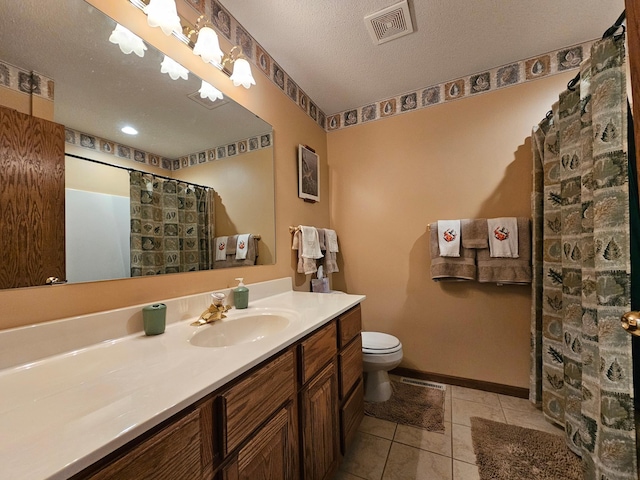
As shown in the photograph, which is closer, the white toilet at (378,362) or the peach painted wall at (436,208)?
the white toilet at (378,362)

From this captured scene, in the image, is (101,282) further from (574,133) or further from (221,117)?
(574,133)

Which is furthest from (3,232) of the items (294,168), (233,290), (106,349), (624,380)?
(624,380)

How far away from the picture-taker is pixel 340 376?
1172mm

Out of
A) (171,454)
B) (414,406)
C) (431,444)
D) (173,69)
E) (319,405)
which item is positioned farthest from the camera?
(414,406)

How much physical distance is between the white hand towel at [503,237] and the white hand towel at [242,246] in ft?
5.21

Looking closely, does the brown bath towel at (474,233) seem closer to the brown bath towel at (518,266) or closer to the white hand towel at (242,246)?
the brown bath towel at (518,266)

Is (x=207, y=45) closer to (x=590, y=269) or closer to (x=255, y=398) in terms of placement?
(x=255, y=398)

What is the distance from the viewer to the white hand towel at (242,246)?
138cm

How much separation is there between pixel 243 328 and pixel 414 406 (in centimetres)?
131

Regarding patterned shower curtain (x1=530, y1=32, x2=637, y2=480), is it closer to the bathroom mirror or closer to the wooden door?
the bathroom mirror

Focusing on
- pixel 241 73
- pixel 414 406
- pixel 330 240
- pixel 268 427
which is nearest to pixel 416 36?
pixel 241 73

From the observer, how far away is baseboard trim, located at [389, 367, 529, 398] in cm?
174

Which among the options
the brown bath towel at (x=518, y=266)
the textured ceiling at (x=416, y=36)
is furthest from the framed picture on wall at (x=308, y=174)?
the brown bath towel at (x=518, y=266)

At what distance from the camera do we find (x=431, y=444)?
136cm
